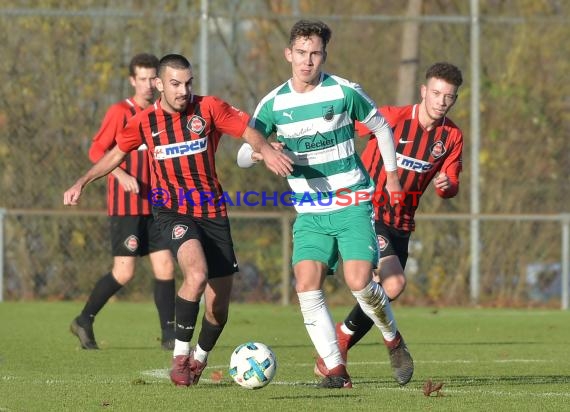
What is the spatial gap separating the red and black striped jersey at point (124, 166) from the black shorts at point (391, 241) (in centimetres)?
240

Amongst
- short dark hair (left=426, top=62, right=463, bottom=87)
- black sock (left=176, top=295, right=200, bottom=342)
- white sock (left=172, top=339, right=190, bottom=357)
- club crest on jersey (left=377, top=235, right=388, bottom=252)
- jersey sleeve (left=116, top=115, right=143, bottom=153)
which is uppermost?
short dark hair (left=426, top=62, right=463, bottom=87)

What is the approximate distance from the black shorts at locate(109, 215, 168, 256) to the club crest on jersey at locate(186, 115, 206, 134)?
2.34 metres

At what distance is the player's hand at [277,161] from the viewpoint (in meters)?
6.62

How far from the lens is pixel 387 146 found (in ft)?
23.9

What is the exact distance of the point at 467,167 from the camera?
47.8 feet

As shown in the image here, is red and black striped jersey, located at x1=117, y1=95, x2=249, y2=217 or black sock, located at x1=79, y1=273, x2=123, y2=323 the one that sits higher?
red and black striped jersey, located at x1=117, y1=95, x2=249, y2=217

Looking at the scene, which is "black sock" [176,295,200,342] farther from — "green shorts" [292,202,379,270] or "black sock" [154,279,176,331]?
"black sock" [154,279,176,331]

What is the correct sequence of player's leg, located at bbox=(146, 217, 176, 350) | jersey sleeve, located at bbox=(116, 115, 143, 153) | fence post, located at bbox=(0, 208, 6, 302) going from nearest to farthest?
1. jersey sleeve, located at bbox=(116, 115, 143, 153)
2. player's leg, located at bbox=(146, 217, 176, 350)
3. fence post, located at bbox=(0, 208, 6, 302)

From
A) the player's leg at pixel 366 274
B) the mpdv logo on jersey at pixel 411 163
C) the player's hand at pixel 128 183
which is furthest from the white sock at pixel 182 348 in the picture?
the player's hand at pixel 128 183

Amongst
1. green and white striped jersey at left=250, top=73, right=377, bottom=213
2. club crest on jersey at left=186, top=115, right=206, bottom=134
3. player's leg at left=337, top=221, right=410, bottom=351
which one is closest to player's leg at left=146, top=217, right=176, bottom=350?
player's leg at left=337, top=221, right=410, bottom=351

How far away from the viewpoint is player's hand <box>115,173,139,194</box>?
9047mm

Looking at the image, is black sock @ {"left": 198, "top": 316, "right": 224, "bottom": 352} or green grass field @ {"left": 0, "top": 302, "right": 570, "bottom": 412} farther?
black sock @ {"left": 198, "top": 316, "right": 224, "bottom": 352}

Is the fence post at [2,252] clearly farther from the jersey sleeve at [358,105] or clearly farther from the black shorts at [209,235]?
the jersey sleeve at [358,105]

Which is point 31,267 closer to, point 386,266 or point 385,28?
point 385,28
